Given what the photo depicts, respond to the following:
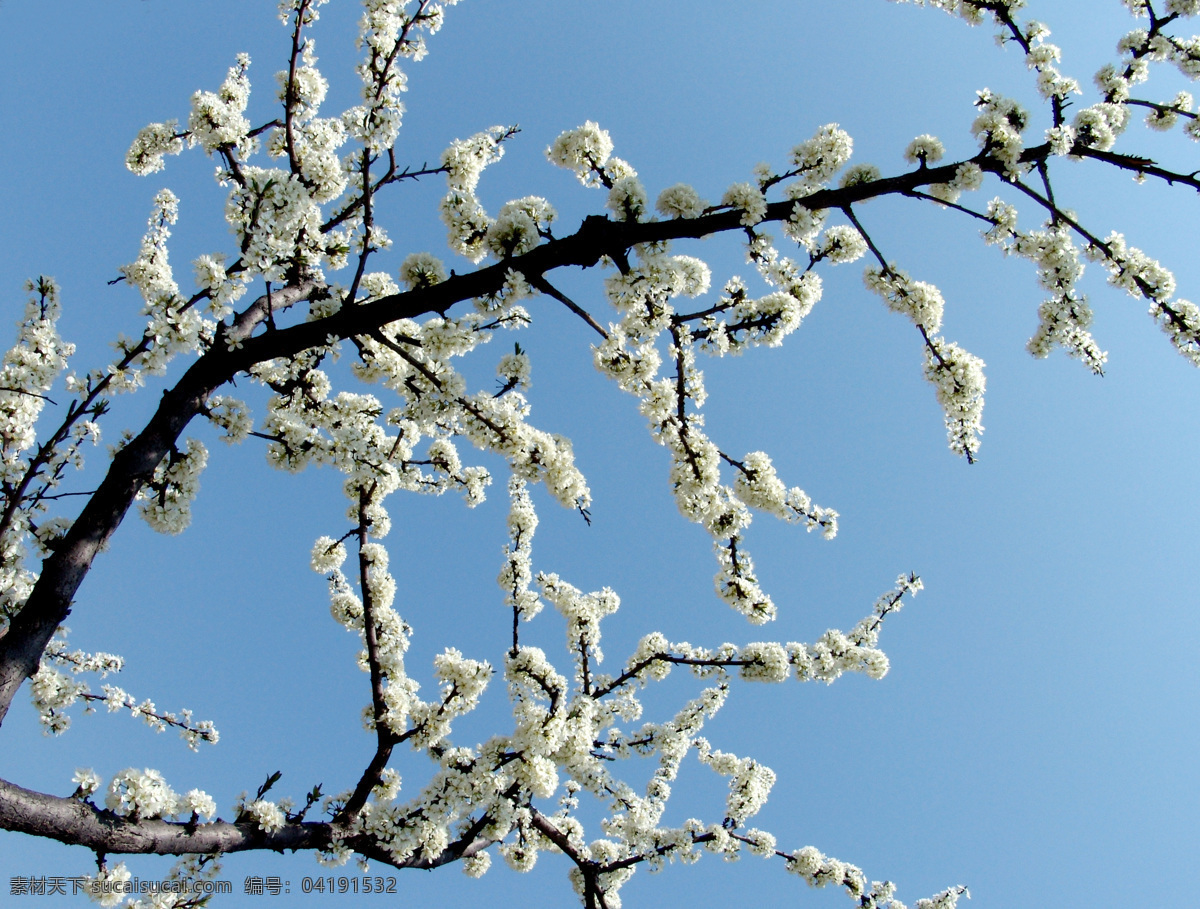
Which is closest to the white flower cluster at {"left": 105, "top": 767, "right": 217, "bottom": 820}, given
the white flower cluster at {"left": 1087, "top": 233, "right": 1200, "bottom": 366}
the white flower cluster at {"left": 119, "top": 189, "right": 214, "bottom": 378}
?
the white flower cluster at {"left": 119, "top": 189, "right": 214, "bottom": 378}

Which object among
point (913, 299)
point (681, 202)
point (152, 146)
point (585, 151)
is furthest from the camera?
point (152, 146)

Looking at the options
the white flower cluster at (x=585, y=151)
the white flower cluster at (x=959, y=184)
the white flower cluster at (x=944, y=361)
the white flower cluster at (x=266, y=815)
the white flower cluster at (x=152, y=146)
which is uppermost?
the white flower cluster at (x=152, y=146)

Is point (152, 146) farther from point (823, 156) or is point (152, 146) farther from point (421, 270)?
point (823, 156)

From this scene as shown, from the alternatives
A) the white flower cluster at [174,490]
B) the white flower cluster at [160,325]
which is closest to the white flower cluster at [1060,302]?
the white flower cluster at [160,325]

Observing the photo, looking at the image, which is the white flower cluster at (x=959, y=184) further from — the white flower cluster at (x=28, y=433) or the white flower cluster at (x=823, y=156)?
the white flower cluster at (x=28, y=433)

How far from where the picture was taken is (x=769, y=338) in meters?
5.63

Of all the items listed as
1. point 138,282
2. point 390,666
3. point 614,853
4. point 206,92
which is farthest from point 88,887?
point 206,92

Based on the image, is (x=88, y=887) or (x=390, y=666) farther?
(x=390, y=666)

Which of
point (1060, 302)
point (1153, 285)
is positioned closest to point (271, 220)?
point (1060, 302)

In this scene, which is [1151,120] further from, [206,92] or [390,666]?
[390,666]

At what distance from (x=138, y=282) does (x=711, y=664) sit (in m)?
7.64

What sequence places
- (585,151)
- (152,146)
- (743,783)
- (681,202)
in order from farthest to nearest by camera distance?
(743,783) < (152,146) < (585,151) < (681,202)

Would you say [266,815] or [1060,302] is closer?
[1060,302]

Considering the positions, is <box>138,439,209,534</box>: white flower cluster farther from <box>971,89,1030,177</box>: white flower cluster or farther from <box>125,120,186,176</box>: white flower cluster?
<box>971,89,1030,177</box>: white flower cluster
